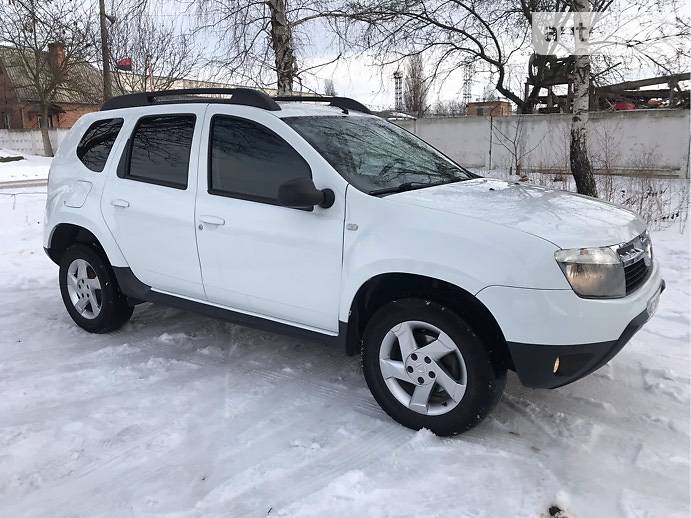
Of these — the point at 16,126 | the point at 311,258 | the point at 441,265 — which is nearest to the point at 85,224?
the point at 311,258

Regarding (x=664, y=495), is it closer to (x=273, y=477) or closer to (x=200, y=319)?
(x=273, y=477)

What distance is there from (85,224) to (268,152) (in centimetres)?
187

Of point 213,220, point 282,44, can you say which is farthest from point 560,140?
point 213,220

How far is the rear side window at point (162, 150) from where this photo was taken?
4.11 meters

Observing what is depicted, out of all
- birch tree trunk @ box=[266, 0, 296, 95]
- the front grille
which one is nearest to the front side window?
the front grille

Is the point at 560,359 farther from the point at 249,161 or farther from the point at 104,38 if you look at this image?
the point at 104,38

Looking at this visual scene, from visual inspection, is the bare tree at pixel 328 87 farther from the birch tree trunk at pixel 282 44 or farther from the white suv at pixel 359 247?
the white suv at pixel 359 247

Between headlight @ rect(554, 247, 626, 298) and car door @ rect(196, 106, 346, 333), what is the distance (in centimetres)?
123

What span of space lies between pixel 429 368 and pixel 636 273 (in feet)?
4.03

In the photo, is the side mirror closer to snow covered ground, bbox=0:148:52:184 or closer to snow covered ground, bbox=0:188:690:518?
snow covered ground, bbox=0:188:690:518

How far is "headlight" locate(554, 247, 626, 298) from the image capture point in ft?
9.22

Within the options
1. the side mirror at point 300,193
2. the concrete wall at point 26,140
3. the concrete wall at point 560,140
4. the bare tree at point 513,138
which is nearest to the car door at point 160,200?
the side mirror at point 300,193

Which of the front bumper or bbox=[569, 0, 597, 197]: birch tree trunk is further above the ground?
bbox=[569, 0, 597, 197]: birch tree trunk

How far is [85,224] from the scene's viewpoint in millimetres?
4652
